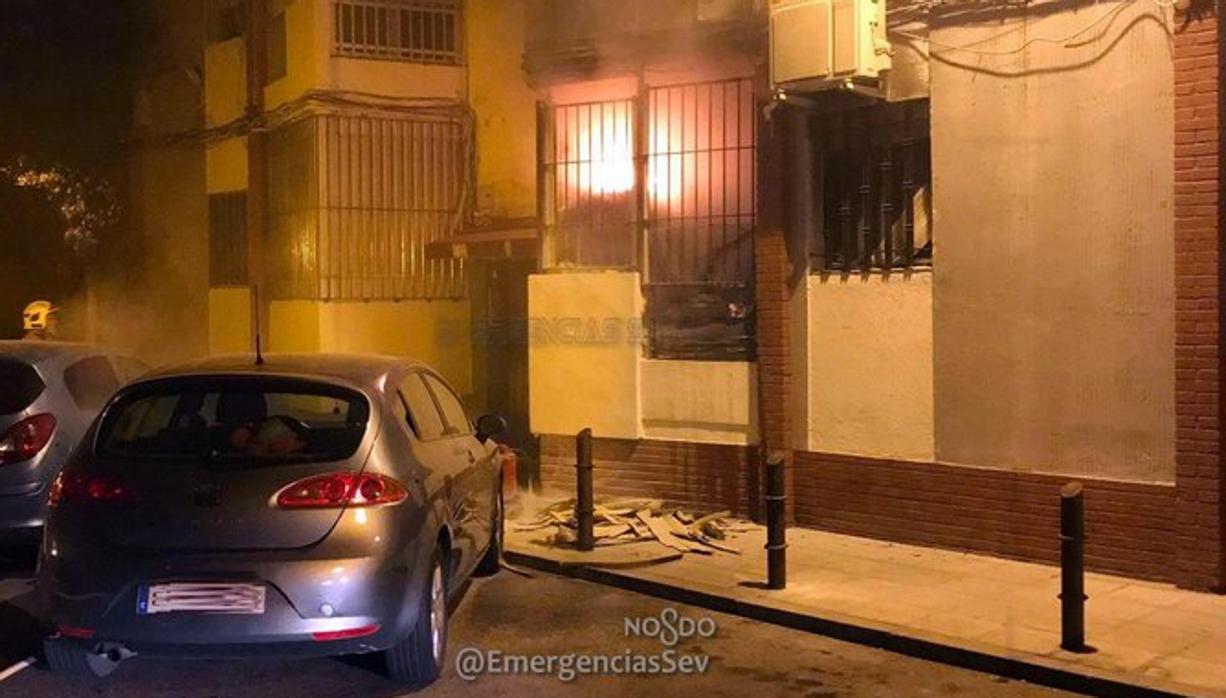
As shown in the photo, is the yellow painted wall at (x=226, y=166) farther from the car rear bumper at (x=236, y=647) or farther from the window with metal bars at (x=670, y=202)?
the car rear bumper at (x=236, y=647)

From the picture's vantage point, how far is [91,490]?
18.7 ft

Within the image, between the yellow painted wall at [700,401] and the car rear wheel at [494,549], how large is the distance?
2.36m

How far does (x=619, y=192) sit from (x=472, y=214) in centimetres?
386

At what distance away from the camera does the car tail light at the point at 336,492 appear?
555 centimetres

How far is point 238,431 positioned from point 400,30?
918 cm

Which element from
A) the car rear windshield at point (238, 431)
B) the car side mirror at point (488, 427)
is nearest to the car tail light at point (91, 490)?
the car rear windshield at point (238, 431)

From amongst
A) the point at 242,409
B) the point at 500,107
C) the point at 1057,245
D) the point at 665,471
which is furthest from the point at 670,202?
the point at 242,409

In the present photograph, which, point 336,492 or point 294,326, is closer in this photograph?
point 336,492

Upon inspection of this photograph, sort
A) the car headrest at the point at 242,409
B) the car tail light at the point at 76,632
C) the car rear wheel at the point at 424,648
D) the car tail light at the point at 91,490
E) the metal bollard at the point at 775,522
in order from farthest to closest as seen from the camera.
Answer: the metal bollard at the point at 775,522 → the car headrest at the point at 242,409 → the car rear wheel at the point at 424,648 → the car tail light at the point at 91,490 → the car tail light at the point at 76,632

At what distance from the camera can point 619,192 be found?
36.1 feet

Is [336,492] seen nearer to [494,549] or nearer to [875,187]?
[494,549]

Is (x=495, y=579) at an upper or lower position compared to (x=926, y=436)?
lower

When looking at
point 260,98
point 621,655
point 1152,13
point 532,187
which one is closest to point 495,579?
point 621,655

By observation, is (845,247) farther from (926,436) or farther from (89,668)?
(89,668)
